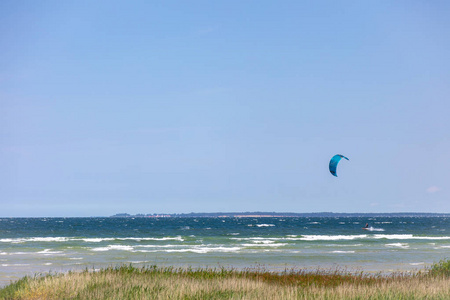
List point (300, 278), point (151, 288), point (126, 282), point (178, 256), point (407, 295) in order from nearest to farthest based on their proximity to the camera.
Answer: point (407, 295)
point (151, 288)
point (126, 282)
point (300, 278)
point (178, 256)

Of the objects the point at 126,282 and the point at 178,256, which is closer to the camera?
the point at 126,282

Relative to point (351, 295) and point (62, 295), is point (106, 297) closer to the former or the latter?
point (62, 295)

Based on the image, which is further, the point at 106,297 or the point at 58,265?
the point at 58,265

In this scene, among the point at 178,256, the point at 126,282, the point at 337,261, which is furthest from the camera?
the point at 178,256

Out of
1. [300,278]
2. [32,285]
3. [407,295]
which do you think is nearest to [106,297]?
[32,285]

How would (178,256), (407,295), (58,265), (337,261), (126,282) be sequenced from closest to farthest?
(407,295), (126,282), (58,265), (337,261), (178,256)

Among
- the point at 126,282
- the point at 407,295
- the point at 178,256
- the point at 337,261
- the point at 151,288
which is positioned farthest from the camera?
the point at 178,256

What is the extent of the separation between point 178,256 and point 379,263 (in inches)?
615

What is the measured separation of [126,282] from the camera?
16.1 meters

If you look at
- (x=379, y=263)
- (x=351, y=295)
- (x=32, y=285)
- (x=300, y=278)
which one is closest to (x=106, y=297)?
(x=32, y=285)

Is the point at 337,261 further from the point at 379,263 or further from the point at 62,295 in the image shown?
the point at 62,295

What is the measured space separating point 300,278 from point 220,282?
5.53 metres

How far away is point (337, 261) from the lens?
120 feet

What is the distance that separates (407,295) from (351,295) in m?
1.51
